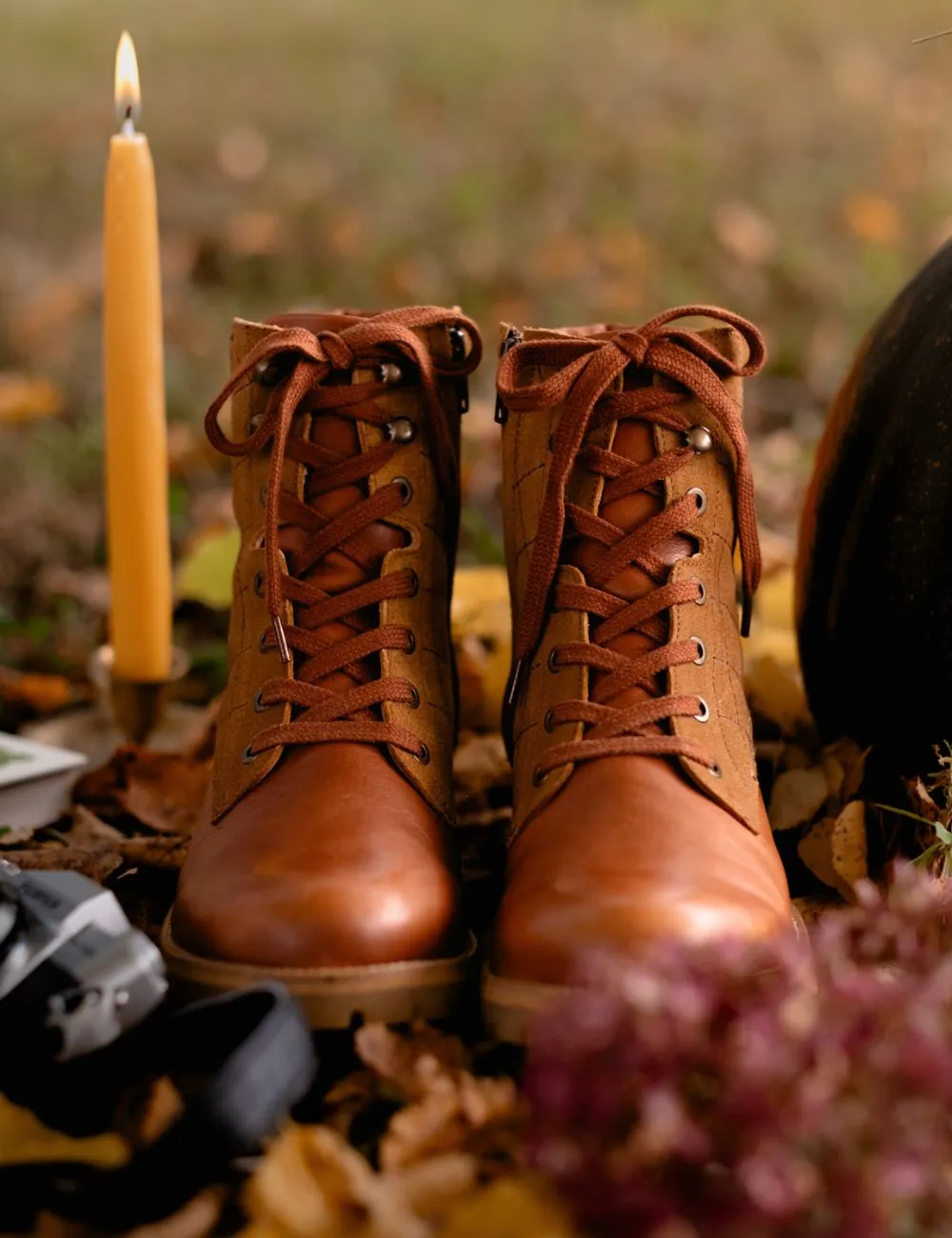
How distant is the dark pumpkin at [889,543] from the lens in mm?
1215

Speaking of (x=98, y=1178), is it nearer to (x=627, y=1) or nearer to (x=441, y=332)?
(x=441, y=332)

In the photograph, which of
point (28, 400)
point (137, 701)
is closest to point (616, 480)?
point (137, 701)

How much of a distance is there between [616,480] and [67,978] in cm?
55

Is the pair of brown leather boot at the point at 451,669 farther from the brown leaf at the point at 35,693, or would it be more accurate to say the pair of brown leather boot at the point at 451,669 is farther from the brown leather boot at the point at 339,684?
the brown leaf at the point at 35,693

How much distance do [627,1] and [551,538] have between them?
2.82 metres

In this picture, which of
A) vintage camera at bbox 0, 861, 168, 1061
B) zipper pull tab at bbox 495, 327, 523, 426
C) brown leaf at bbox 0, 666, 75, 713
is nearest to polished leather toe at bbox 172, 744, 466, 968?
vintage camera at bbox 0, 861, 168, 1061

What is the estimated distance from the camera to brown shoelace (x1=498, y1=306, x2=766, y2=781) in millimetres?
1050

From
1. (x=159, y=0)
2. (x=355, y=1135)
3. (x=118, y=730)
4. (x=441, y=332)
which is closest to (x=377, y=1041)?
(x=355, y=1135)

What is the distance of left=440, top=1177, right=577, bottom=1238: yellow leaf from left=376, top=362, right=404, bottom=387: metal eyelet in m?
0.65

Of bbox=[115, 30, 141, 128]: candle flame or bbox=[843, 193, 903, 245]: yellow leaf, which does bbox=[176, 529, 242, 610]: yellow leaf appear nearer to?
bbox=[115, 30, 141, 128]: candle flame

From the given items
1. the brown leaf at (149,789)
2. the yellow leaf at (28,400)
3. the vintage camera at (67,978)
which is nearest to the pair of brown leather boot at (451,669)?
the vintage camera at (67,978)

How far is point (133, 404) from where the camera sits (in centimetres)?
142

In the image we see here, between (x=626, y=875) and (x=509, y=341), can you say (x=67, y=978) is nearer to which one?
(x=626, y=875)

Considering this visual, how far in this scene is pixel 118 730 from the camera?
63.7 inches
